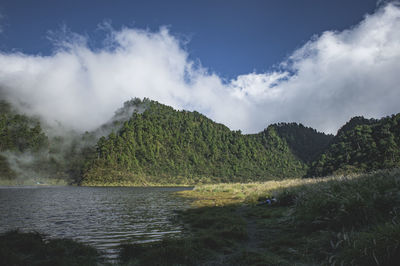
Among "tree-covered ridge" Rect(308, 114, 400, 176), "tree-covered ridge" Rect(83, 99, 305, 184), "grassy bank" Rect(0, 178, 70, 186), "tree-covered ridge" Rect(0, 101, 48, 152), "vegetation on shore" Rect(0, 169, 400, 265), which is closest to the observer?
"vegetation on shore" Rect(0, 169, 400, 265)

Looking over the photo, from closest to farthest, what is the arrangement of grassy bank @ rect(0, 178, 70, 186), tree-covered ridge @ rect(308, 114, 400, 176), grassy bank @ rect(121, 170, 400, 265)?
grassy bank @ rect(121, 170, 400, 265)
tree-covered ridge @ rect(308, 114, 400, 176)
grassy bank @ rect(0, 178, 70, 186)

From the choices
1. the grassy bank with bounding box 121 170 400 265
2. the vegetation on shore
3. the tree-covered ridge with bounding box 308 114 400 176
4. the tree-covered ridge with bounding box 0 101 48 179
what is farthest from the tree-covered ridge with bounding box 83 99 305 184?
the grassy bank with bounding box 121 170 400 265

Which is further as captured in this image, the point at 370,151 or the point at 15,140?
the point at 15,140

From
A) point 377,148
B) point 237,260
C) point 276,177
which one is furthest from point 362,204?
point 276,177

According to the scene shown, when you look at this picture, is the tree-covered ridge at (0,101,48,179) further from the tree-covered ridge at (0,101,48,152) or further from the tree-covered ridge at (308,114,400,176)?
the tree-covered ridge at (308,114,400,176)

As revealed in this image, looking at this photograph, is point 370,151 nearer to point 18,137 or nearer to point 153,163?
point 153,163

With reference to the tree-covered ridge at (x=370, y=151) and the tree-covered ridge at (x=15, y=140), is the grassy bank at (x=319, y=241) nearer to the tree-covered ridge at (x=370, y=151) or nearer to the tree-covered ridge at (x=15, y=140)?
the tree-covered ridge at (x=370, y=151)

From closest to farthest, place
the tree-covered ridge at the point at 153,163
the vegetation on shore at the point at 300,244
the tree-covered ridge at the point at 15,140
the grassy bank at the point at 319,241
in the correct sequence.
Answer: the grassy bank at the point at 319,241, the vegetation on shore at the point at 300,244, the tree-covered ridge at the point at 15,140, the tree-covered ridge at the point at 153,163

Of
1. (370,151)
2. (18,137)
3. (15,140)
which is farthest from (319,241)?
(18,137)

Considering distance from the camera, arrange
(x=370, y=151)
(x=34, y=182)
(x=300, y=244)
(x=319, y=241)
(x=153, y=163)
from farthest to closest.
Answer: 1. (x=153, y=163)
2. (x=34, y=182)
3. (x=370, y=151)
4. (x=300, y=244)
5. (x=319, y=241)

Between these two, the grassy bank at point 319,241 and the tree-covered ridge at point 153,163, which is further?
the tree-covered ridge at point 153,163

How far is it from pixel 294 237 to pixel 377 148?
265ft

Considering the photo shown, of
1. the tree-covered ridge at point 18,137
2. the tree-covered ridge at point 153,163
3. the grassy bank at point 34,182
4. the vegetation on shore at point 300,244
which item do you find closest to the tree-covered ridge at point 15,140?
the tree-covered ridge at point 18,137

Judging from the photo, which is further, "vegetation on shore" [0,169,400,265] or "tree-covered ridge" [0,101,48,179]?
"tree-covered ridge" [0,101,48,179]
